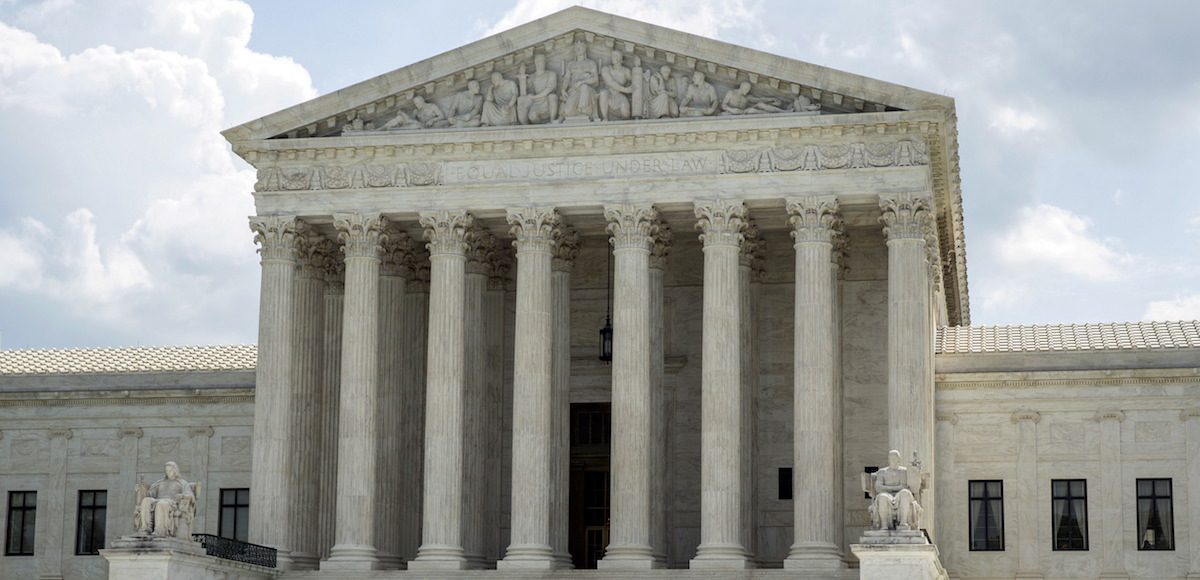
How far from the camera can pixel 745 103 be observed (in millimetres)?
53844

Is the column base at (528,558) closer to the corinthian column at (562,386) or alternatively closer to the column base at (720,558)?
the corinthian column at (562,386)

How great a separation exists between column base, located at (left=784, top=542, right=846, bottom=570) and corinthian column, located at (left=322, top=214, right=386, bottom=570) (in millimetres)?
11902

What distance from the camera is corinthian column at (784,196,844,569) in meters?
51.6

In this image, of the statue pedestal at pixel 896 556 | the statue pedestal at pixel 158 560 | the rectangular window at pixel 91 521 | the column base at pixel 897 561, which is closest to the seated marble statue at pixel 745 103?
the statue pedestal at pixel 896 556

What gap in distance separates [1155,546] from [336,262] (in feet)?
84.3

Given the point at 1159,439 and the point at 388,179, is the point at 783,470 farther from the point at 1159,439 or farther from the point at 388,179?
the point at 388,179

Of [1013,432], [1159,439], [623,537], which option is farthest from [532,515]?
[1159,439]

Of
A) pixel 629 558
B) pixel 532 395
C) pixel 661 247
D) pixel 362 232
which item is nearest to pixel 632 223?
pixel 661 247

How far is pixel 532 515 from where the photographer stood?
53.5 m

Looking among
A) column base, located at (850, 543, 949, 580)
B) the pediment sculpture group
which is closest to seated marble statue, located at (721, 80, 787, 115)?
the pediment sculpture group

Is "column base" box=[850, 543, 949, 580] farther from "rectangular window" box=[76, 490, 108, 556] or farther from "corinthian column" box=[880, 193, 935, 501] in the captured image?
"rectangular window" box=[76, 490, 108, 556]

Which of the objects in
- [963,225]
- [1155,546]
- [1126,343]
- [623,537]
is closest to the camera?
[623,537]

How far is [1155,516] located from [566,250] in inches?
741

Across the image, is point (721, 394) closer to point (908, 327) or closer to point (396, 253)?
point (908, 327)
